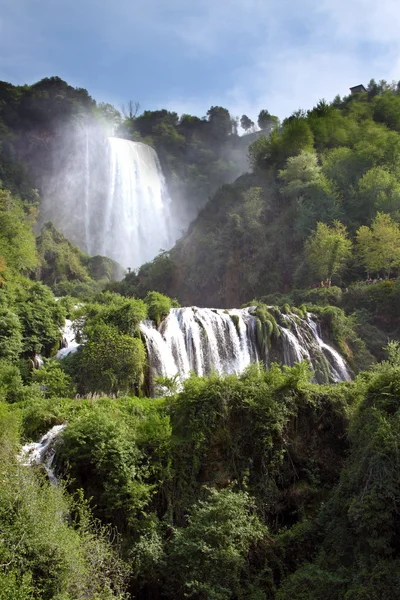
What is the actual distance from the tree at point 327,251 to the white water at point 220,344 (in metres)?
9.33

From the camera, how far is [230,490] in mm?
9867

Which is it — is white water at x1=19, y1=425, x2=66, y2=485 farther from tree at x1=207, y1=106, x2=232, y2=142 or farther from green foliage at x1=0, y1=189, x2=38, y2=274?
tree at x1=207, y1=106, x2=232, y2=142

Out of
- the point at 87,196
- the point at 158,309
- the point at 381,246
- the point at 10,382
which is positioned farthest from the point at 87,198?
the point at 10,382

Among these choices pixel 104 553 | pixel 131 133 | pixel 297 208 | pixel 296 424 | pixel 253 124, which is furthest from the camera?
pixel 253 124

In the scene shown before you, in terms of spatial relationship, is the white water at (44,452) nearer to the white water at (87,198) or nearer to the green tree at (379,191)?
the green tree at (379,191)

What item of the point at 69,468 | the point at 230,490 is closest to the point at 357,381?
the point at 230,490

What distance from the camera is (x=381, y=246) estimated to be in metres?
30.8

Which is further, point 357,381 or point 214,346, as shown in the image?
point 214,346

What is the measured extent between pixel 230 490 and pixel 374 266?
2479cm

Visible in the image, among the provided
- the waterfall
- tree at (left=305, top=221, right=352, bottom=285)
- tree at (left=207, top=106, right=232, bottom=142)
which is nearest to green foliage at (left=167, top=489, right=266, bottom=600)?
the waterfall

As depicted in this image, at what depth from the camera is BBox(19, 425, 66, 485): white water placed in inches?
388

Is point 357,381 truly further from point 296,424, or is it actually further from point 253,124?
point 253,124

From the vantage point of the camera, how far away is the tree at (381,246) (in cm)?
3058

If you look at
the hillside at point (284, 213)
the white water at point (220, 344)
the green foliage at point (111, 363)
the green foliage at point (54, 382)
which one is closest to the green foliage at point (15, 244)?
the white water at point (220, 344)
